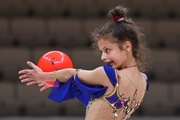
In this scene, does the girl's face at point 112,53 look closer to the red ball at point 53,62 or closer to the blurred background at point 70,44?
the red ball at point 53,62

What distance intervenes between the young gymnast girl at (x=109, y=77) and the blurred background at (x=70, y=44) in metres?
3.43

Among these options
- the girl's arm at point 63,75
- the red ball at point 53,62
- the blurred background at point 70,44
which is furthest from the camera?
the blurred background at point 70,44

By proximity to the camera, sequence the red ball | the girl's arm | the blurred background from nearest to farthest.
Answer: the girl's arm
the red ball
the blurred background

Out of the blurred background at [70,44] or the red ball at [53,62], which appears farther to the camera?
the blurred background at [70,44]

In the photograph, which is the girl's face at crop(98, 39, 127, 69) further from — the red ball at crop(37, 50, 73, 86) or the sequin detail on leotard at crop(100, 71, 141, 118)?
the red ball at crop(37, 50, 73, 86)

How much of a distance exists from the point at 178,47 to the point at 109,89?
16.1ft

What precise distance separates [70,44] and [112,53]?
4.60m

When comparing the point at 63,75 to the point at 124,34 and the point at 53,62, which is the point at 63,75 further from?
the point at 124,34

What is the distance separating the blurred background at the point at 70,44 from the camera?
630cm

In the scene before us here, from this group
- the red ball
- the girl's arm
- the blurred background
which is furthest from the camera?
the blurred background

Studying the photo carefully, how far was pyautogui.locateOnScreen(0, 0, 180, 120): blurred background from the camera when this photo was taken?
6.30m

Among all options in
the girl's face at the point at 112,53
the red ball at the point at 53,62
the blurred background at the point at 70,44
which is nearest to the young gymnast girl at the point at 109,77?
the girl's face at the point at 112,53

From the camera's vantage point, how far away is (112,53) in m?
2.59

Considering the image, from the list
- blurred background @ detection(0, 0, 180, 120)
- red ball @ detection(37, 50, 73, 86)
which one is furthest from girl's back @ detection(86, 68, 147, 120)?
blurred background @ detection(0, 0, 180, 120)
